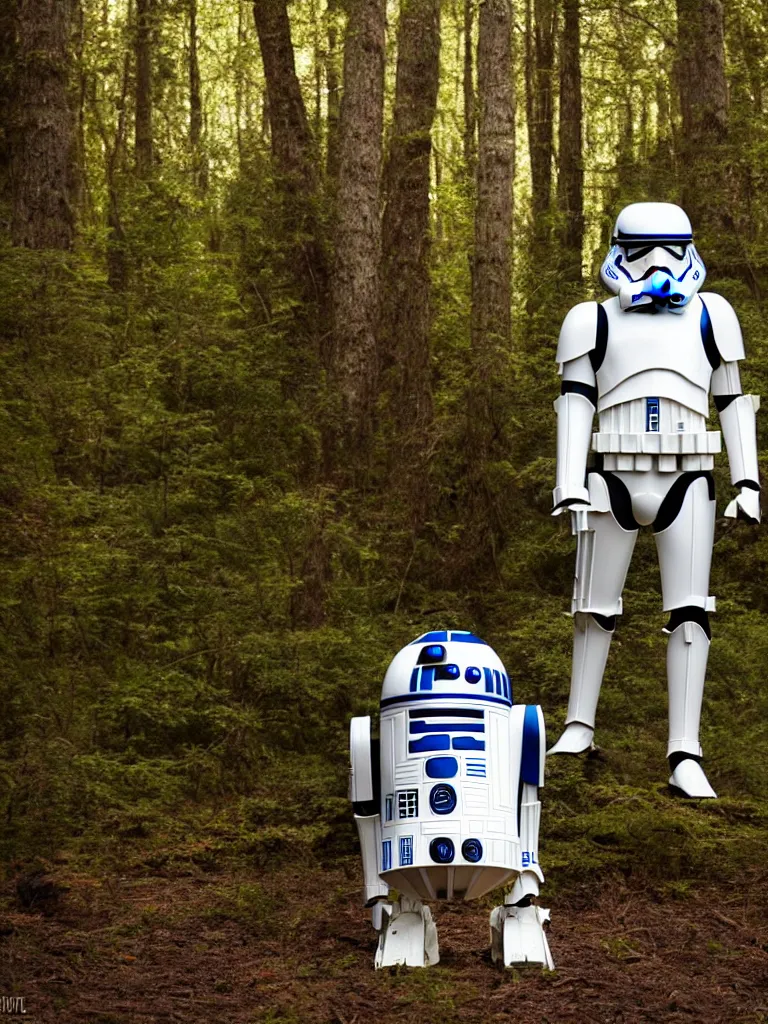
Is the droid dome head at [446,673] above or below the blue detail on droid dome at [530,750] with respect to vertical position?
above

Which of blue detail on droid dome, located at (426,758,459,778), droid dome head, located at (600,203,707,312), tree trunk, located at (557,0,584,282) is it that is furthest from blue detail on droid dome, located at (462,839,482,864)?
tree trunk, located at (557,0,584,282)

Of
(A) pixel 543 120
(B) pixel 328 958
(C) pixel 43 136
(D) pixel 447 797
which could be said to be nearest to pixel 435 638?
(D) pixel 447 797

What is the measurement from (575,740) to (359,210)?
746 centimetres

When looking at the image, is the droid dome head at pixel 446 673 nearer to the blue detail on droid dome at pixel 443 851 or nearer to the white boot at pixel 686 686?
the blue detail on droid dome at pixel 443 851

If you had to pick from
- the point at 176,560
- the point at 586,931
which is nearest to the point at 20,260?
the point at 176,560

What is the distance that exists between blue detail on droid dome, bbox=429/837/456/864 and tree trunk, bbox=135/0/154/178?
13.9 m

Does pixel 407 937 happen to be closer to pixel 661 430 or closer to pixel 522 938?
pixel 522 938

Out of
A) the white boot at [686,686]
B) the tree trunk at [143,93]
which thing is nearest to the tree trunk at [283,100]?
the tree trunk at [143,93]

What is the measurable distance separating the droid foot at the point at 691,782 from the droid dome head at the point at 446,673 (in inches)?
83.7

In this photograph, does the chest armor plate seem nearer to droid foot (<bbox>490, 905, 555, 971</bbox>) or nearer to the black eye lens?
the black eye lens

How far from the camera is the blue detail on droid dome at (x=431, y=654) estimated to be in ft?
17.3

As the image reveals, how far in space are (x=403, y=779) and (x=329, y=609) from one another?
5.47m

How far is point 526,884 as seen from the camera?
526cm

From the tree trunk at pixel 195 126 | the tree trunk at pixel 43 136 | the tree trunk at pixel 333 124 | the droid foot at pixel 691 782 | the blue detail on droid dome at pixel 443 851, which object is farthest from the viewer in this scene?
the tree trunk at pixel 195 126
